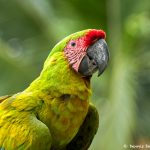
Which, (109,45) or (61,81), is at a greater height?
(61,81)

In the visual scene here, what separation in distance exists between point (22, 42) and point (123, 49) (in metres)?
1.45

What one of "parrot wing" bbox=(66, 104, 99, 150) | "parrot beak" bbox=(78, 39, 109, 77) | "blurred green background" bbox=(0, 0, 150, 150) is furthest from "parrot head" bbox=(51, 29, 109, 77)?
"blurred green background" bbox=(0, 0, 150, 150)

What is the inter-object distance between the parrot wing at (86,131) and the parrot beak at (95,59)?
0.37 meters

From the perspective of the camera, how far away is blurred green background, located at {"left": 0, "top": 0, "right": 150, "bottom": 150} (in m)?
5.28

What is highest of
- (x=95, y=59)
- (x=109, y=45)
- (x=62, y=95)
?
(x=95, y=59)

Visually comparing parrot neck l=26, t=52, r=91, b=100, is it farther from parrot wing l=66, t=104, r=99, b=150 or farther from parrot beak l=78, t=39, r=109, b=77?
parrot wing l=66, t=104, r=99, b=150

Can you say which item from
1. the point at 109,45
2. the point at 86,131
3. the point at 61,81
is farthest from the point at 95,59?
the point at 109,45

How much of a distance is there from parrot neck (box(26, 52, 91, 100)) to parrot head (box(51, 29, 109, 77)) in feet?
0.12

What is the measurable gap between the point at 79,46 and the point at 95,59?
14 cm

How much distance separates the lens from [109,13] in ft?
19.6

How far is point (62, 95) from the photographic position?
3287 millimetres

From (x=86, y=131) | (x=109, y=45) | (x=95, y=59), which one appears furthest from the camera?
(x=109, y=45)

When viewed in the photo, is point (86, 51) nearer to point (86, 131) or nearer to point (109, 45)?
point (86, 131)

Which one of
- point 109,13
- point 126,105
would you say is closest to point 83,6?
point 109,13
